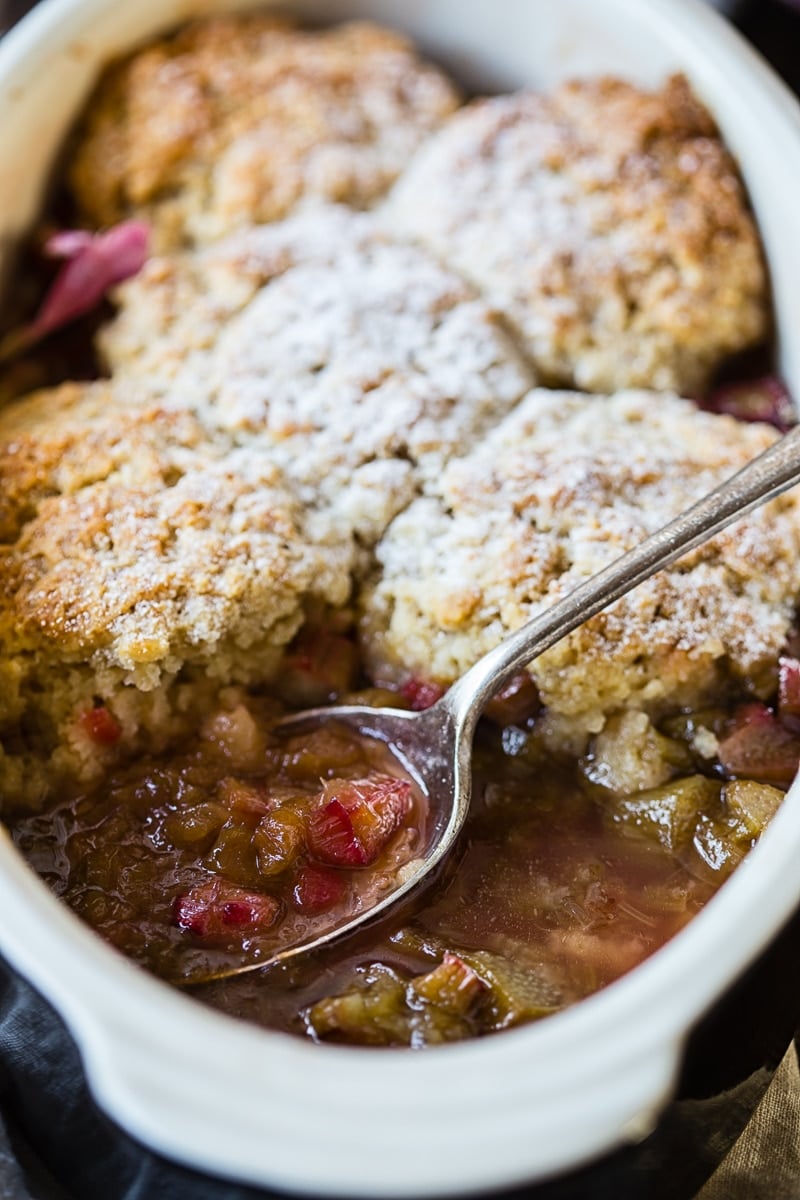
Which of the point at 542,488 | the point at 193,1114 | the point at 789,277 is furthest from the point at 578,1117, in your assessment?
the point at 789,277

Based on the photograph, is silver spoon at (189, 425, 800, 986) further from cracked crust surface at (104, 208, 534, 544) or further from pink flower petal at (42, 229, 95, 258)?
pink flower petal at (42, 229, 95, 258)

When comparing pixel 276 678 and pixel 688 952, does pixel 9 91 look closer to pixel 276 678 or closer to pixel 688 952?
pixel 276 678

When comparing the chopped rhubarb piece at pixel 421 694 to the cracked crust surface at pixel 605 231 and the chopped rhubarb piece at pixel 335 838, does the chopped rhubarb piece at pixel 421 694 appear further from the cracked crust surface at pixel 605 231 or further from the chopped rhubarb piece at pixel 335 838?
the cracked crust surface at pixel 605 231

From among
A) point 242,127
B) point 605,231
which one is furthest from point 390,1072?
point 242,127

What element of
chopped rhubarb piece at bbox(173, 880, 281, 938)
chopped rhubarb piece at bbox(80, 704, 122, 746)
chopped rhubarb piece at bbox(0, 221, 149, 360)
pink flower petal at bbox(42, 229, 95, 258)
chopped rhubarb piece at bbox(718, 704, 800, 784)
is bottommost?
chopped rhubarb piece at bbox(718, 704, 800, 784)

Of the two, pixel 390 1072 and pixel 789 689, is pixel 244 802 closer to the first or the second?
pixel 390 1072

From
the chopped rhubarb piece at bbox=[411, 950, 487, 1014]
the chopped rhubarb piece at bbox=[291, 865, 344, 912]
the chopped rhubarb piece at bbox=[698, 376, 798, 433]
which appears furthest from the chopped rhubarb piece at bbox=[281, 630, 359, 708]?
the chopped rhubarb piece at bbox=[698, 376, 798, 433]
